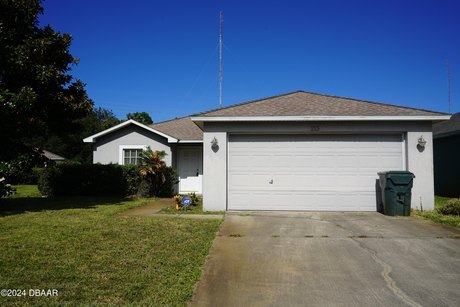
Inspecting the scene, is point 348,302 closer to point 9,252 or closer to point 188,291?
point 188,291

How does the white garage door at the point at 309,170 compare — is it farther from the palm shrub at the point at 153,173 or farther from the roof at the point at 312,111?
the palm shrub at the point at 153,173

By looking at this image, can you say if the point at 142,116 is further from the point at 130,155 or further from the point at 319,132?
the point at 319,132

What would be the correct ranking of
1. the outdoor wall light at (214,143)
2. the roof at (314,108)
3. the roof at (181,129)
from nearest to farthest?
the roof at (314,108) → the outdoor wall light at (214,143) → the roof at (181,129)

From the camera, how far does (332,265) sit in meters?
5.07

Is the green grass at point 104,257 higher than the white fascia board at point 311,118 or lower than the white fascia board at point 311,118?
lower

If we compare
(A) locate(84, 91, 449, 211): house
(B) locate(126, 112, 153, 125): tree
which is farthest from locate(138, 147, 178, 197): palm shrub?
(B) locate(126, 112, 153, 125): tree

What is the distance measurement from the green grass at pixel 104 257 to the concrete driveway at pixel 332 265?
1.31 ft

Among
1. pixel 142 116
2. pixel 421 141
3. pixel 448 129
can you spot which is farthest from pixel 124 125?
pixel 142 116

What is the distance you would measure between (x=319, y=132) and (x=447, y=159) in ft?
30.7

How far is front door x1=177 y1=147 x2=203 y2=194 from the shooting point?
15.9 m

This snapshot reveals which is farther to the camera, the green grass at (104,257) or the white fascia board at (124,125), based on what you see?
the white fascia board at (124,125)

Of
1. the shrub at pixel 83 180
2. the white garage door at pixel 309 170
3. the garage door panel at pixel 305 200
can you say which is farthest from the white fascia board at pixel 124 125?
the garage door panel at pixel 305 200

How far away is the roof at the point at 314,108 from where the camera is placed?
9930 millimetres

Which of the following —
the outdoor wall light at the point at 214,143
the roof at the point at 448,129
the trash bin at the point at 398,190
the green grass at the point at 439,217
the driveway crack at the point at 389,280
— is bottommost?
the driveway crack at the point at 389,280
